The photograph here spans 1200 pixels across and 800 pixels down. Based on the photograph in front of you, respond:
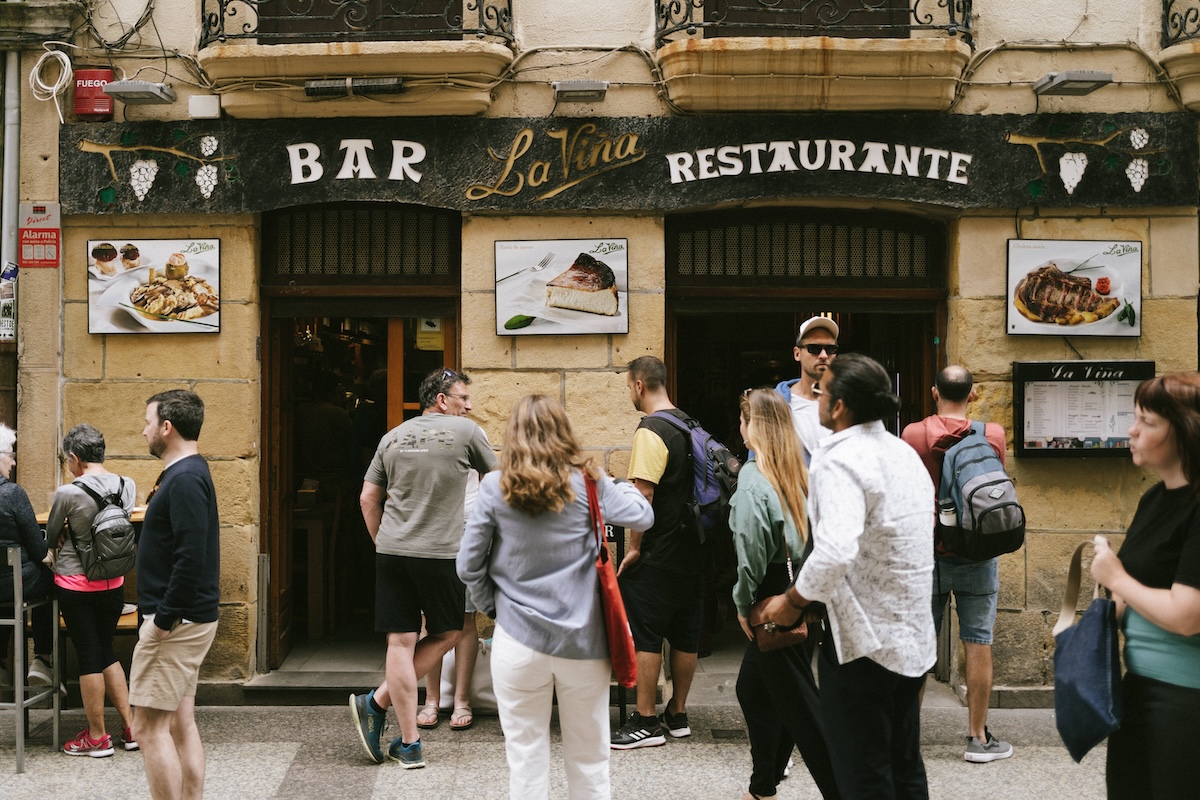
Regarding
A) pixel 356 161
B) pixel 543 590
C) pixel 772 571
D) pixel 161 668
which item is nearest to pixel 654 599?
pixel 772 571

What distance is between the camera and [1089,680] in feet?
10.6

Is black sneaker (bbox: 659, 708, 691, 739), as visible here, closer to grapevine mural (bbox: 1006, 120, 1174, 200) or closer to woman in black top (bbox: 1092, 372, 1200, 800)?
woman in black top (bbox: 1092, 372, 1200, 800)

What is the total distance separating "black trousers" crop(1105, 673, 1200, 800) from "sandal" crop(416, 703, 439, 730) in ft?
12.8

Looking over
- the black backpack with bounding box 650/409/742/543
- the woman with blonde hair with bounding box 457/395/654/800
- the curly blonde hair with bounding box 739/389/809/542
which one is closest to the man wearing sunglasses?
the black backpack with bounding box 650/409/742/543

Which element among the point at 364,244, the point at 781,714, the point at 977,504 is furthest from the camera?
the point at 364,244

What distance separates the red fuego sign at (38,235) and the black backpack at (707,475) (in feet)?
12.8

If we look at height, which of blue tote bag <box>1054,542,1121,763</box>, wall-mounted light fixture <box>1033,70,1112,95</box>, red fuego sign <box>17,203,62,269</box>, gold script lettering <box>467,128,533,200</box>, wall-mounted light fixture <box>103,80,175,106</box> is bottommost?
blue tote bag <box>1054,542,1121,763</box>

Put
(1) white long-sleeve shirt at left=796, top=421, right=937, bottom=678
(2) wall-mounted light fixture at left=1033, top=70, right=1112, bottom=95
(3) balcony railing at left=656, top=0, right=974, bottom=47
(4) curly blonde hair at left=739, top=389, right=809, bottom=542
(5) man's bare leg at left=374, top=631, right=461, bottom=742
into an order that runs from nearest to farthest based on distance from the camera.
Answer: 1. (1) white long-sleeve shirt at left=796, top=421, right=937, bottom=678
2. (4) curly blonde hair at left=739, top=389, right=809, bottom=542
3. (5) man's bare leg at left=374, top=631, right=461, bottom=742
4. (2) wall-mounted light fixture at left=1033, top=70, right=1112, bottom=95
5. (3) balcony railing at left=656, top=0, right=974, bottom=47

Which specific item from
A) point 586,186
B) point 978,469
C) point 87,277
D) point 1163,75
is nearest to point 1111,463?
point 978,469

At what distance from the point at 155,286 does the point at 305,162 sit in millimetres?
1194

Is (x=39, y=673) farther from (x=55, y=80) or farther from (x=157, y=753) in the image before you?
(x=55, y=80)

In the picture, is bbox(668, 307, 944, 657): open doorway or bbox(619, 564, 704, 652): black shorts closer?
bbox(619, 564, 704, 652): black shorts

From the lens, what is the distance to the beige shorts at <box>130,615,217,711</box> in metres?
4.38

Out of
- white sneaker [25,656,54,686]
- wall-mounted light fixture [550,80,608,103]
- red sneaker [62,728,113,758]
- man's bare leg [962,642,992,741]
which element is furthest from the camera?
wall-mounted light fixture [550,80,608,103]
